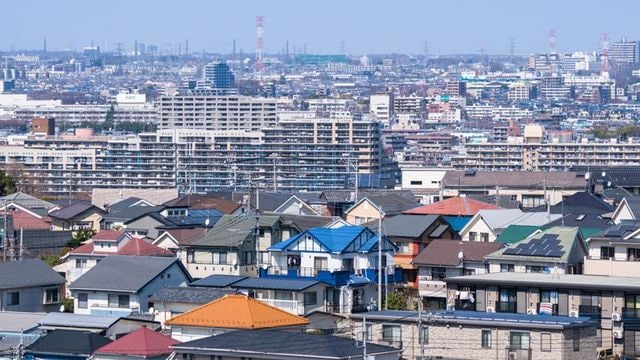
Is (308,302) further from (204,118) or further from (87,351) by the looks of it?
(204,118)

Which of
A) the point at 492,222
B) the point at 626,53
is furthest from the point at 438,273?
the point at 626,53

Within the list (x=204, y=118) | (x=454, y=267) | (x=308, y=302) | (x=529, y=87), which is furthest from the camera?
(x=529, y=87)

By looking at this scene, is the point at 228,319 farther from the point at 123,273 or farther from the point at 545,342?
the point at 123,273

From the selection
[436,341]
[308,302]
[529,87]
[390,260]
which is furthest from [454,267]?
[529,87]

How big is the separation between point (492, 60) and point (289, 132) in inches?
4852

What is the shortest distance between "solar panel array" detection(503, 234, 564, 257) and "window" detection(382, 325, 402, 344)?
2.63 metres

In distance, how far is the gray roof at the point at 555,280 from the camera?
13062mm

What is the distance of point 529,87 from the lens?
114250 millimetres

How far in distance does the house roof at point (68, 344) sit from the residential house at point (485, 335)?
5.58 ft

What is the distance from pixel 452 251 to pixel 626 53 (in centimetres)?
13371

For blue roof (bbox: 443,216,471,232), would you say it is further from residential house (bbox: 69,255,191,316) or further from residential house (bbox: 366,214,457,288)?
residential house (bbox: 69,255,191,316)

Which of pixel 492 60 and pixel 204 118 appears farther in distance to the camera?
pixel 492 60

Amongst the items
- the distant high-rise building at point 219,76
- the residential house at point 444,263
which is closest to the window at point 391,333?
the residential house at point 444,263

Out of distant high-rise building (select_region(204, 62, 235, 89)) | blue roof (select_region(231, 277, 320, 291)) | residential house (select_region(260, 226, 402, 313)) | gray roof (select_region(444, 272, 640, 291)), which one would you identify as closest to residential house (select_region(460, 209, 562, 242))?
residential house (select_region(260, 226, 402, 313))
